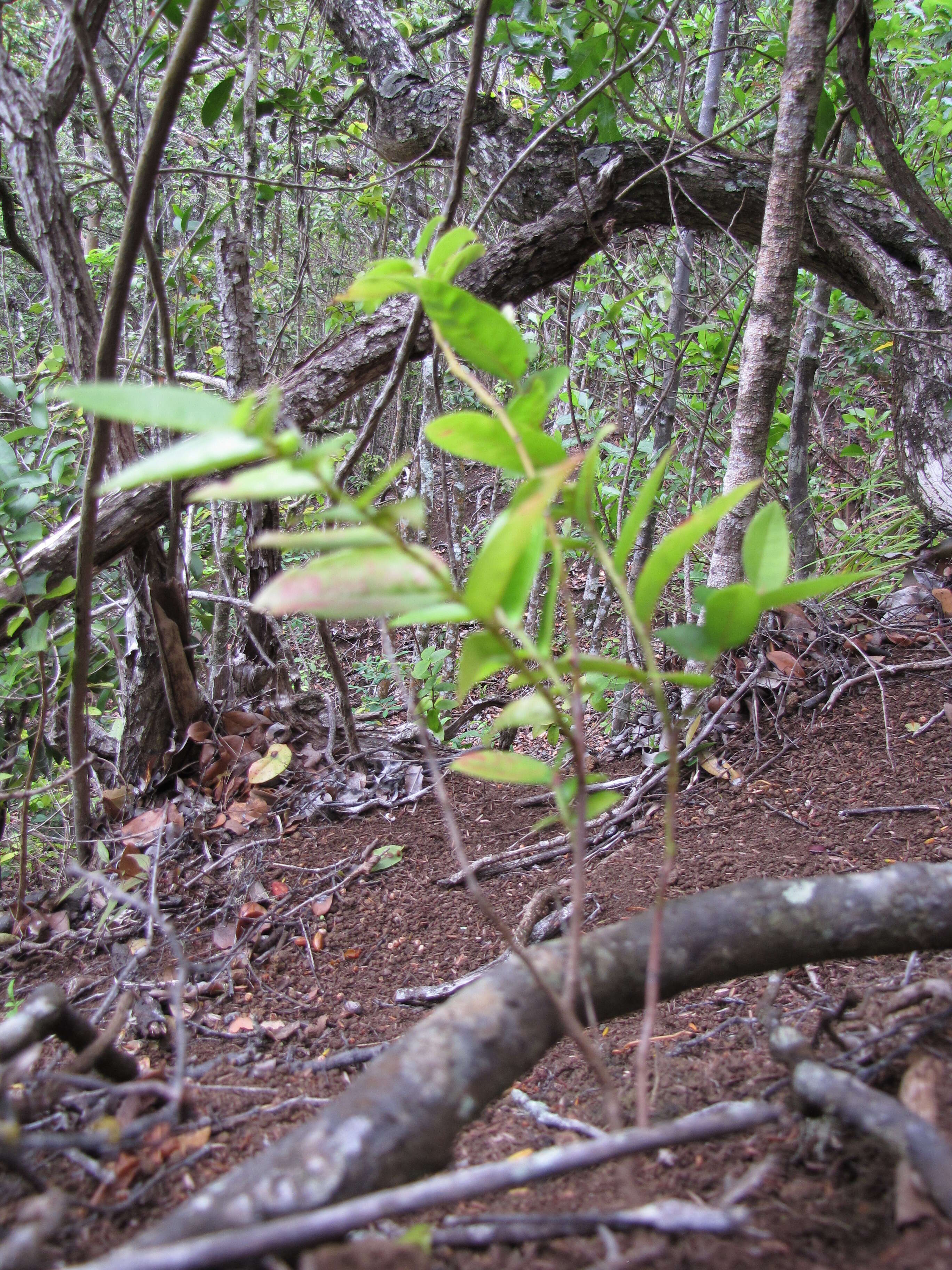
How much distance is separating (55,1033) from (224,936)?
0.87m

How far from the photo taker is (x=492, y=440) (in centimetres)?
64

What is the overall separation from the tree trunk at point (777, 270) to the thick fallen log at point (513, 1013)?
1.22 metres

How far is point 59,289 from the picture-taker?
1.68 metres

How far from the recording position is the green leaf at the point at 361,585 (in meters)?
0.46

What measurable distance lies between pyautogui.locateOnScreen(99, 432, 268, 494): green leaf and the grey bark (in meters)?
2.50

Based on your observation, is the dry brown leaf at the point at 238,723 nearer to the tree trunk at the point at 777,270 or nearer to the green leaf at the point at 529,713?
the tree trunk at the point at 777,270

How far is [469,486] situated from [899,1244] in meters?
7.92

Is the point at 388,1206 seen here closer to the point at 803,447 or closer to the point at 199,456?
the point at 199,456

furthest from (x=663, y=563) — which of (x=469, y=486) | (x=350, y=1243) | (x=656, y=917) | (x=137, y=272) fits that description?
(x=469, y=486)

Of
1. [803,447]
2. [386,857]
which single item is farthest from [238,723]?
[803,447]

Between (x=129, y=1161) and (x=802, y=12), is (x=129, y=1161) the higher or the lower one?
the lower one

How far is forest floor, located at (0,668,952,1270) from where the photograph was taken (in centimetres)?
61

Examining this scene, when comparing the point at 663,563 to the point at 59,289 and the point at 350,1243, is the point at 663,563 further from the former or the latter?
the point at 59,289

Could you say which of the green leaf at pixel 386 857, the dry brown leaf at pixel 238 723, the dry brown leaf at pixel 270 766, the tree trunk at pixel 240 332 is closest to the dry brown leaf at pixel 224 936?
the green leaf at pixel 386 857
